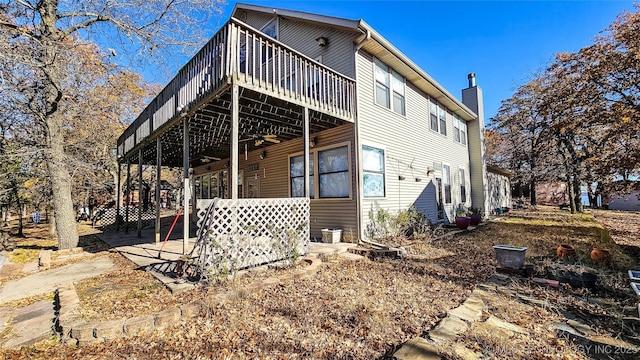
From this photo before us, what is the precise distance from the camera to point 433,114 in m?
11.7

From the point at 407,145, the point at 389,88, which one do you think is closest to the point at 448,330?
the point at 407,145

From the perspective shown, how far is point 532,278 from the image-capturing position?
4.51m

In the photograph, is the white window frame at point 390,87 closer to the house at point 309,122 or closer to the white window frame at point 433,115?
the house at point 309,122

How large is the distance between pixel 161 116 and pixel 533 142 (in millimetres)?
23628

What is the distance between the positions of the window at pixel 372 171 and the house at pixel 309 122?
5 centimetres

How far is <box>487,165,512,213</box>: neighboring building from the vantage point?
54.4ft

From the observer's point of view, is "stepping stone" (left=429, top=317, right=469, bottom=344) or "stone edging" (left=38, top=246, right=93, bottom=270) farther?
"stone edging" (left=38, top=246, right=93, bottom=270)

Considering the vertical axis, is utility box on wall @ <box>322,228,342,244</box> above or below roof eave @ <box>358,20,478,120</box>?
below

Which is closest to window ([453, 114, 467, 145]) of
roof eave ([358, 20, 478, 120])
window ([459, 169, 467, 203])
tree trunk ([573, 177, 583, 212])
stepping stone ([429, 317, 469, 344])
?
roof eave ([358, 20, 478, 120])

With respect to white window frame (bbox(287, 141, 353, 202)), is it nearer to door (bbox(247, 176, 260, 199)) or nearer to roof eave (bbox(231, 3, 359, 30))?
door (bbox(247, 176, 260, 199))

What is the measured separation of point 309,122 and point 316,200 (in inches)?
90.7

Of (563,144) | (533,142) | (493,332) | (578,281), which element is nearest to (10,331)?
(493,332)

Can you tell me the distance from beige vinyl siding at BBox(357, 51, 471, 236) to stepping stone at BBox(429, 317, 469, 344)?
4193 mm

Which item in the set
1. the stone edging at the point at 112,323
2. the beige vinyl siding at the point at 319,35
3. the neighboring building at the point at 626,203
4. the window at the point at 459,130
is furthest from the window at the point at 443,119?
the neighboring building at the point at 626,203
